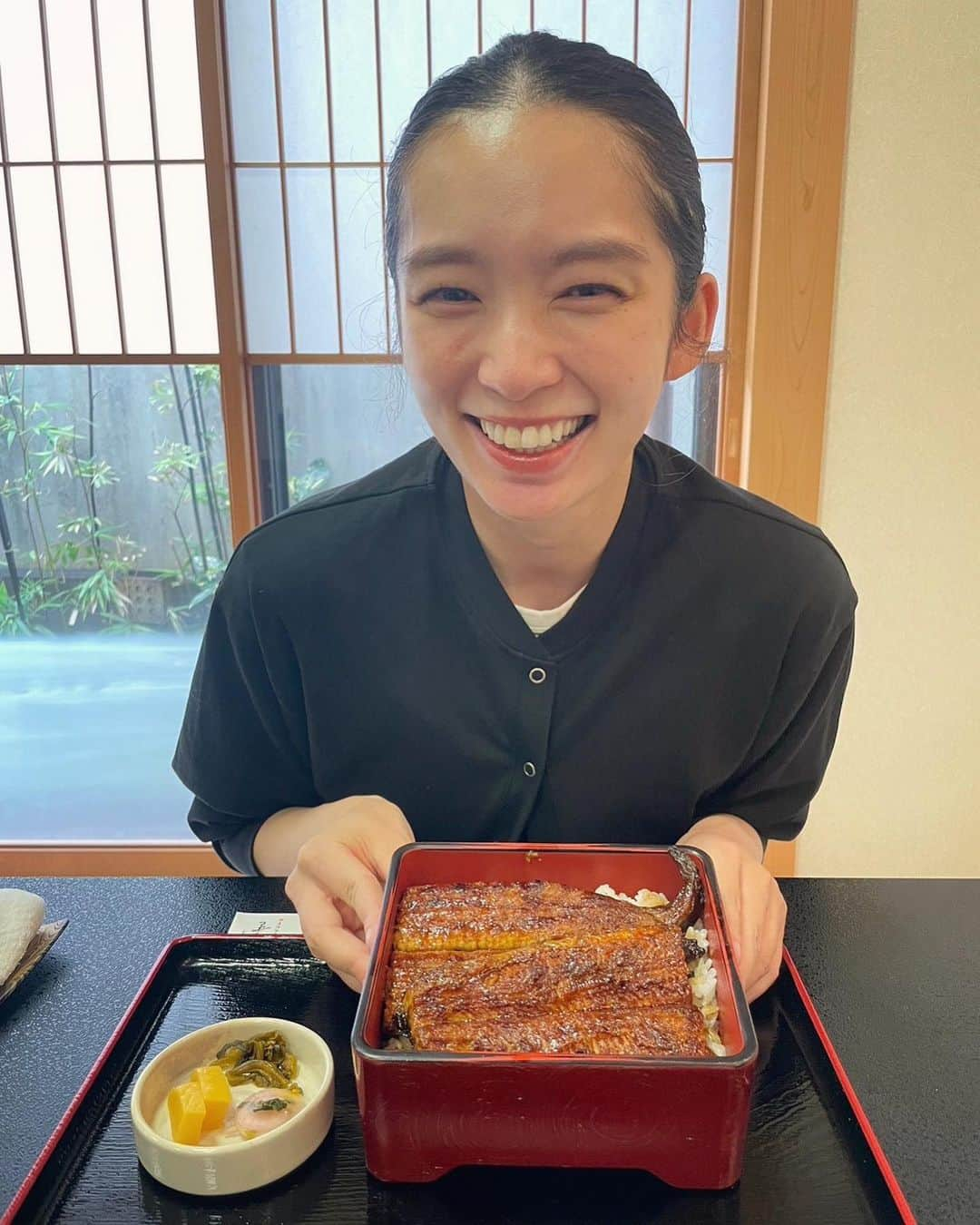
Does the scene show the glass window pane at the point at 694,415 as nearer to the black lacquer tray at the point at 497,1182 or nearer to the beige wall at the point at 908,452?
the beige wall at the point at 908,452

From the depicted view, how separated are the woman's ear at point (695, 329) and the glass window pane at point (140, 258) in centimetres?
193

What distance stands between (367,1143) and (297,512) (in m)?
0.82

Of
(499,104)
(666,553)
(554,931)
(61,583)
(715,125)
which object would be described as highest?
(715,125)

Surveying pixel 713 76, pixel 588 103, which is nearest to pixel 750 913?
pixel 588 103

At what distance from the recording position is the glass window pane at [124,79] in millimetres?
2502

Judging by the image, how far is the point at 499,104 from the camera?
0.95 metres

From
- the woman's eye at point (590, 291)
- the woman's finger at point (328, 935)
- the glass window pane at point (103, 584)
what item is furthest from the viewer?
the glass window pane at point (103, 584)

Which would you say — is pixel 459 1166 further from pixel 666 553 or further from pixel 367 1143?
pixel 666 553

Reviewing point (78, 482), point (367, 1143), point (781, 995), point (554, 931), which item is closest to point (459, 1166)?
point (367, 1143)

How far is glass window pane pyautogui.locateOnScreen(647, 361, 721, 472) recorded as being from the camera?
2.58 metres

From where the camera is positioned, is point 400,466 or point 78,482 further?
point 78,482

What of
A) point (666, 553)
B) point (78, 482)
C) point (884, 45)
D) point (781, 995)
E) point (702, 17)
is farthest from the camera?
point (78, 482)

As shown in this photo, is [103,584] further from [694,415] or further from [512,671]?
[512,671]

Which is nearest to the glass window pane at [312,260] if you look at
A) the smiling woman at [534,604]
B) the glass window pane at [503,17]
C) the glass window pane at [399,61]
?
the glass window pane at [399,61]
